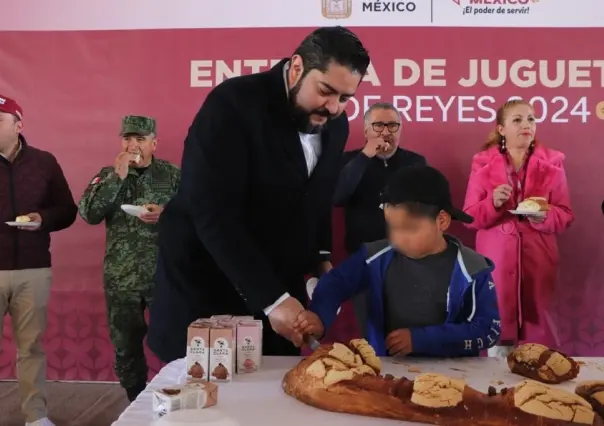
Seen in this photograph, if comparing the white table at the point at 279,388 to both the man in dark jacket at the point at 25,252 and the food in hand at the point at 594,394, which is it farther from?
the man in dark jacket at the point at 25,252

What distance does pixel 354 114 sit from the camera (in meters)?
3.47

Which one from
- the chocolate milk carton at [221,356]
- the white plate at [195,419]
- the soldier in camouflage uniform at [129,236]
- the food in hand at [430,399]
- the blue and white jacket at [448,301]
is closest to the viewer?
the white plate at [195,419]

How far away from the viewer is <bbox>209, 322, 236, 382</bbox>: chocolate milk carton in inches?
54.2

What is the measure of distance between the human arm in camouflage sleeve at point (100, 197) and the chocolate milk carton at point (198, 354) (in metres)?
1.83

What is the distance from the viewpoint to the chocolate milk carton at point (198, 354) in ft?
4.55

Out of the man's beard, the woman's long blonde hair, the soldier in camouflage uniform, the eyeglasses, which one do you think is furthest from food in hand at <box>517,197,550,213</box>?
the soldier in camouflage uniform

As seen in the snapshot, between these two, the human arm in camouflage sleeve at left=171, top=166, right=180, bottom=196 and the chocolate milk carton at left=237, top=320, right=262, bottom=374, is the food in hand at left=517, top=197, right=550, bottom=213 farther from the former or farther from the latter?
the chocolate milk carton at left=237, top=320, right=262, bottom=374

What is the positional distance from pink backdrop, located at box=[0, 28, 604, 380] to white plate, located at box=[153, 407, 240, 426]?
235 cm

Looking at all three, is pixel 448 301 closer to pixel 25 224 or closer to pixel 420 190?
pixel 420 190

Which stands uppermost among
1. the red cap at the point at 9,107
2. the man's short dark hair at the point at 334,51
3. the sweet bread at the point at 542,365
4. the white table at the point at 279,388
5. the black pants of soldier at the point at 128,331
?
the red cap at the point at 9,107

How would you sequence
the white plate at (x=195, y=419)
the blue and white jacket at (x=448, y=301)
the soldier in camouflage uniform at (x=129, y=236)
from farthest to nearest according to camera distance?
the soldier in camouflage uniform at (x=129, y=236)
the blue and white jacket at (x=448, y=301)
the white plate at (x=195, y=419)

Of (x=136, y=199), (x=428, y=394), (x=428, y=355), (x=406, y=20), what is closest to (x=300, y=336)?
(x=428, y=355)

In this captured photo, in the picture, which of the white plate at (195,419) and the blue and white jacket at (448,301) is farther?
the blue and white jacket at (448,301)

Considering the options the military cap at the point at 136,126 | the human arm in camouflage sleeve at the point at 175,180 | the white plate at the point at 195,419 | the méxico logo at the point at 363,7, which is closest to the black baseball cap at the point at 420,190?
the white plate at the point at 195,419
